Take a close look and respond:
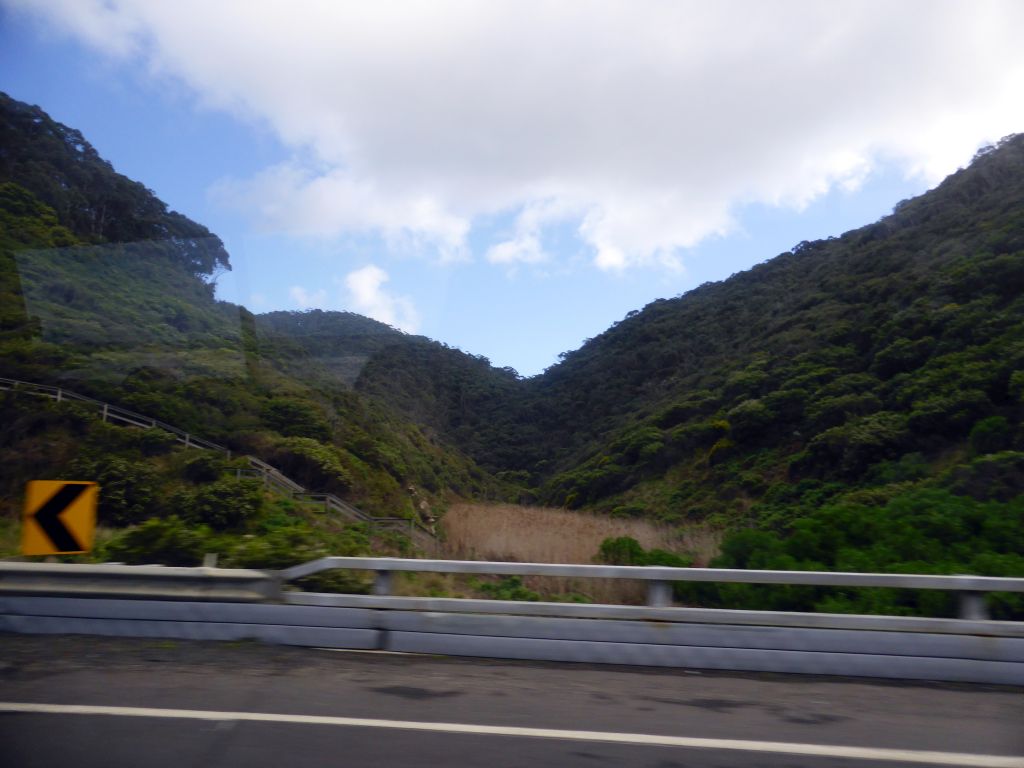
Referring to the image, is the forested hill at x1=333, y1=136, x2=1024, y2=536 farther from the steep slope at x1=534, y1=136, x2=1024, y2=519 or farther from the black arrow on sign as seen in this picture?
the black arrow on sign

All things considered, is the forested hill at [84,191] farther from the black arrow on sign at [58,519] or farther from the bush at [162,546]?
the black arrow on sign at [58,519]

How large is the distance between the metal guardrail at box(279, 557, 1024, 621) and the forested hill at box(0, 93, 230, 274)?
19.4 meters

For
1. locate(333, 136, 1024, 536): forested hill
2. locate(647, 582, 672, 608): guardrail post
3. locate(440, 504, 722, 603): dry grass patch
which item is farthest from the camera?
locate(333, 136, 1024, 536): forested hill

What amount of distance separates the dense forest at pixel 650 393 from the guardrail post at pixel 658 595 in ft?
4.26

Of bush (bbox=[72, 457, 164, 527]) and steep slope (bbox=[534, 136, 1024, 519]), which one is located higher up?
steep slope (bbox=[534, 136, 1024, 519])

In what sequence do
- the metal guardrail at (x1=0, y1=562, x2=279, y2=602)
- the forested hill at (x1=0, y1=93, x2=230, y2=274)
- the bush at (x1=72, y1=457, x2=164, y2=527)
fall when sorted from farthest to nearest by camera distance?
the forested hill at (x1=0, y1=93, x2=230, y2=274)
the bush at (x1=72, y1=457, x2=164, y2=527)
the metal guardrail at (x1=0, y1=562, x2=279, y2=602)

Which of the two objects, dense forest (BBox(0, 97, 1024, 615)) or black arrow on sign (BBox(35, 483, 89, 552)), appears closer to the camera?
black arrow on sign (BBox(35, 483, 89, 552))

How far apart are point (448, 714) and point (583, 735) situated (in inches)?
34.8

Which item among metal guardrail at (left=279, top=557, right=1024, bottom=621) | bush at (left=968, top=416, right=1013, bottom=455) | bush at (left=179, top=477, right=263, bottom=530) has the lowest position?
metal guardrail at (left=279, top=557, right=1024, bottom=621)

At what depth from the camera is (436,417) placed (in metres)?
42.3

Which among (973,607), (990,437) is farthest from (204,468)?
(990,437)

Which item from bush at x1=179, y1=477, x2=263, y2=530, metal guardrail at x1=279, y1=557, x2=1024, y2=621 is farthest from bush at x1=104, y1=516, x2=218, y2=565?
bush at x1=179, y1=477, x2=263, y2=530

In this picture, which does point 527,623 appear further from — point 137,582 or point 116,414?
point 116,414

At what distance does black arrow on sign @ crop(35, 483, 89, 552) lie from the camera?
296 inches
